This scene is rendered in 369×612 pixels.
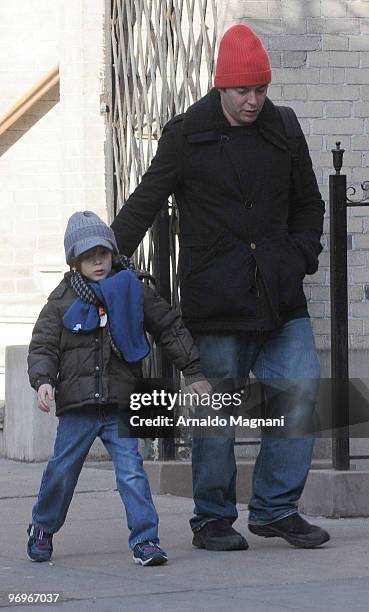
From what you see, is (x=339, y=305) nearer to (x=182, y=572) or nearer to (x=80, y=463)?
(x=80, y=463)

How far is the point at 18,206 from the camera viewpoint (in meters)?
15.0

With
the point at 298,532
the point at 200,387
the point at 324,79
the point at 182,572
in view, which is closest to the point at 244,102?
the point at 200,387

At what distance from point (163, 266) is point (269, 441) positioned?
201 cm

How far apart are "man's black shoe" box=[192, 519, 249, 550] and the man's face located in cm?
160

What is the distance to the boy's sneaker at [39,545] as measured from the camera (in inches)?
270

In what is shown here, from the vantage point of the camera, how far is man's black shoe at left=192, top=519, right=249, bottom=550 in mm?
7020

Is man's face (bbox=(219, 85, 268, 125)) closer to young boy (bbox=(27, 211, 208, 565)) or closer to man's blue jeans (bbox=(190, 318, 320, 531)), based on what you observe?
young boy (bbox=(27, 211, 208, 565))

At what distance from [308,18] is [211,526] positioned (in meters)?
3.31

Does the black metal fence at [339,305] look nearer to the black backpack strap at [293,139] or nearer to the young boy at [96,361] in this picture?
the black backpack strap at [293,139]

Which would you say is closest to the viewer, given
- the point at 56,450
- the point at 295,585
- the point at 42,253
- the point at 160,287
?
the point at 295,585

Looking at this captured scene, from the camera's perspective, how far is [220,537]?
704cm

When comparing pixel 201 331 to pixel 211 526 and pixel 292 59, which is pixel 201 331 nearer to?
pixel 211 526

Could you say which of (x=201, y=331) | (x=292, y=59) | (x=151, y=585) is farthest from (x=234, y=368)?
(x=292, y=59)

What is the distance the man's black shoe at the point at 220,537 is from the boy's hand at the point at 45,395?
90 cm
